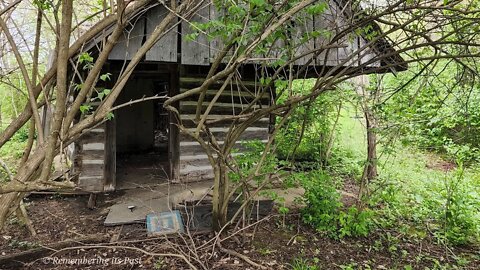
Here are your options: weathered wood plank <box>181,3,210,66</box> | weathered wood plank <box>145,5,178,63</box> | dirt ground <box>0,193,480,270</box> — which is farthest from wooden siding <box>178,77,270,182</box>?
dirt ground <box>0,193,480,270</box>

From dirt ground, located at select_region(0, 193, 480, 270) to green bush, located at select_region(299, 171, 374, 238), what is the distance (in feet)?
0.42

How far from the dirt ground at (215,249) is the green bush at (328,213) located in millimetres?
129

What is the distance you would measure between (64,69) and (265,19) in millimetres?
1584

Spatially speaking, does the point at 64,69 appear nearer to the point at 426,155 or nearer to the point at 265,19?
the point at 265,19

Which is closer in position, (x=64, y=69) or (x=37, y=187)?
(x=37, y=187)

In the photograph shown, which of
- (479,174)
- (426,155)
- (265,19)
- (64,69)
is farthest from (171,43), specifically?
(426,155)

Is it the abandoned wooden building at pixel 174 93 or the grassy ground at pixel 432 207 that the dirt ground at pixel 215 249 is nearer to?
the grassy ground at pixel 432 207

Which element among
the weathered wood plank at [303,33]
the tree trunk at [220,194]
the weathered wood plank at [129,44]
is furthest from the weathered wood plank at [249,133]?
the tree trunk at [220,194]

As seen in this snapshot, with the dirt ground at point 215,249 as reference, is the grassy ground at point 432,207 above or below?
above

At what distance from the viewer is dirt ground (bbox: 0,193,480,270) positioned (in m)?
3.32

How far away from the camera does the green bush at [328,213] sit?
4103 millimetres

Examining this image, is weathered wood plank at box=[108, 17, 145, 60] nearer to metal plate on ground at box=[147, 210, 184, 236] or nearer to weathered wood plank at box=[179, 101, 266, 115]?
weathered wood plank at box=[179, 101, 266, 115]

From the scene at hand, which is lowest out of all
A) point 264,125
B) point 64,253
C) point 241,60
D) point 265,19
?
point 64,253

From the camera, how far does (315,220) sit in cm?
428
